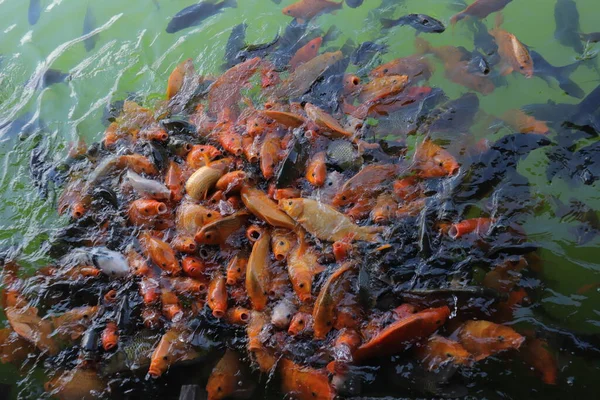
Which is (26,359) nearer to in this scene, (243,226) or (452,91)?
(243,226)

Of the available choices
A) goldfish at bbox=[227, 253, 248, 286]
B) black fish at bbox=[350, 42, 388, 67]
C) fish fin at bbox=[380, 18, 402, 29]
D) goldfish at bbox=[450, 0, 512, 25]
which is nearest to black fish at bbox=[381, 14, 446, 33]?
fish fin at bbox=[380, 18, 402, 29]

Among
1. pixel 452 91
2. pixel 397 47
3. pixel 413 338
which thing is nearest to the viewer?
pixel 413 338

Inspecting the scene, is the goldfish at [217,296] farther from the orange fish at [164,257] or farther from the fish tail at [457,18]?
the fish tail at [457,18]

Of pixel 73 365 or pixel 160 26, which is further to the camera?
pixel 160 26

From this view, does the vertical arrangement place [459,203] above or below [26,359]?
below

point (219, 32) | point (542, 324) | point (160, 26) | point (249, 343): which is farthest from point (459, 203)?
point (160, 26)

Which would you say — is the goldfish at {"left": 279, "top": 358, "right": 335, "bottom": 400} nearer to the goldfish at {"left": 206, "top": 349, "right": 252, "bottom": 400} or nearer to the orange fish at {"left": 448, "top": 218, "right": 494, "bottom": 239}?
the goldfish at {"left": 206, "top": 349, "right": 252, "bottom": 400}

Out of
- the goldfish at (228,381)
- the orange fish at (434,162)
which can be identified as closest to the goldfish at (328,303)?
the goldfish at (228,381)
